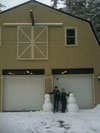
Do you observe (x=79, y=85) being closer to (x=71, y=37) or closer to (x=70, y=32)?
(x=71, y=37)

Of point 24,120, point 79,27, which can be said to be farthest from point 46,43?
point 24,120

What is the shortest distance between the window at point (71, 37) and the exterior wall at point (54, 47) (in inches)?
11.9

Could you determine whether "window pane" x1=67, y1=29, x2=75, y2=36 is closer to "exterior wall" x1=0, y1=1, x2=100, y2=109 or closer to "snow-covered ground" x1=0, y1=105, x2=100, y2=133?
"exterior wall" x1=0, y1=1, x2=100, y2=109

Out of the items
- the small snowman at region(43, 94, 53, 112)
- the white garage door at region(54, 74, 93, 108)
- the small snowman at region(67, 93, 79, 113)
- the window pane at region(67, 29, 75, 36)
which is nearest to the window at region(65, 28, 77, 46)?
the window pane at region(67, 29, 75, 36)

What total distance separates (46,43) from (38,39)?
0.63 meters

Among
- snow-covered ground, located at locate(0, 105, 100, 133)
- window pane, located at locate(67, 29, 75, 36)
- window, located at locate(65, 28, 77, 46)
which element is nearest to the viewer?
snow-covered ground, located at locate(0, 105, 100, 133)

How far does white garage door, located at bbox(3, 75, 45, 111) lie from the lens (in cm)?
1319

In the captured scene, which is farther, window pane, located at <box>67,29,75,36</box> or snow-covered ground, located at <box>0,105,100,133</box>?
window pane, located at <box>67,29,75,36</box>

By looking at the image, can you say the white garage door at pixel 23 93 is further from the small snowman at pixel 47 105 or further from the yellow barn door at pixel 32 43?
the yellow barn door at pixel 32 43

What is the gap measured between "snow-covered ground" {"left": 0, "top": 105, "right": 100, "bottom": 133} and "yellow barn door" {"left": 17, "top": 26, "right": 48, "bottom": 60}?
162 inches

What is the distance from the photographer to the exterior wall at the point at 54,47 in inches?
526

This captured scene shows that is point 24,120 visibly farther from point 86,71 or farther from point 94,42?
point 94,42

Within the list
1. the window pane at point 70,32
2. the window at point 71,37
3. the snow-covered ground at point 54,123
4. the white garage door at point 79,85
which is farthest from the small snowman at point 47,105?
the window pane at point 70,32

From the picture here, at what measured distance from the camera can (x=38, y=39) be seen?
13508 mm
